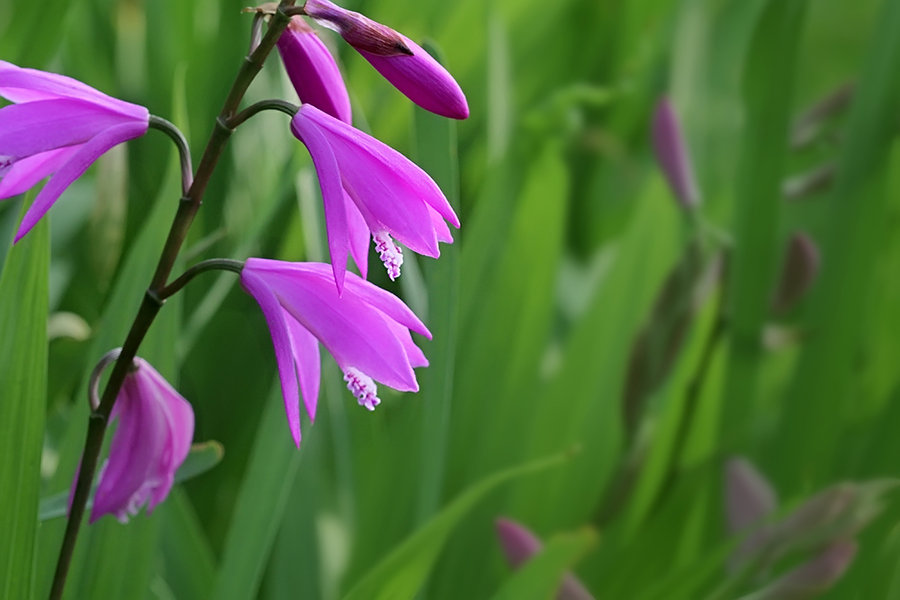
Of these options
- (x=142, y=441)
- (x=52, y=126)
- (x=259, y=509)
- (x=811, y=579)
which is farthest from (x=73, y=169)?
(x=811, y=579)

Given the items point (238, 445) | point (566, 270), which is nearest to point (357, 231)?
point (238, 445)

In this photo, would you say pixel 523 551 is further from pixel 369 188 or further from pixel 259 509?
pixel 369 188

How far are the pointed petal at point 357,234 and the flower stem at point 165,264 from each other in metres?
0.04

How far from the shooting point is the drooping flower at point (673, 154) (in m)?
0.75

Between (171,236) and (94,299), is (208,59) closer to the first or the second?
(94,299)

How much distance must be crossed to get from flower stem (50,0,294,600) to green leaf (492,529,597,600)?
8.4 inches

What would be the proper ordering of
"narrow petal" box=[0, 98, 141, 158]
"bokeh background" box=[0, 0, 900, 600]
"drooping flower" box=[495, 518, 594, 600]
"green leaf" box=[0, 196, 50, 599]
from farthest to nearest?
"bokeh background" box=[0, 0, 900, 600] < "drooping flower" box=[495, 518, 594, 600] < "green leaf" box=[0, 196, 50, 599] < "narrow petal" box=[0, 98, 141, 158]

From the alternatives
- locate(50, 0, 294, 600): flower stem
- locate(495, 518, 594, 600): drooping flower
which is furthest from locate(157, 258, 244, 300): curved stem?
locate(495, 518, 594, 600): drooping flower

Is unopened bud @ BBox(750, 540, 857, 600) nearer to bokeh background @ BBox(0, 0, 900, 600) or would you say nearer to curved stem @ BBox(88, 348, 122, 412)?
bokeh background @ BBox(0, 0, 900, 600)

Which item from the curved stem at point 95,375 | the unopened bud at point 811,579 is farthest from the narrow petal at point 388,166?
the unopened bud at point 811,579

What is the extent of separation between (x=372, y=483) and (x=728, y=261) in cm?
28

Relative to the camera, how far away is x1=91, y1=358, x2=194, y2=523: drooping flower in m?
0.40

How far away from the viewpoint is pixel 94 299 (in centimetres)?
78

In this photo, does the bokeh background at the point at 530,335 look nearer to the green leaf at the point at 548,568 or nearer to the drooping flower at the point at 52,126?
the green leaf at the point at 548,568
